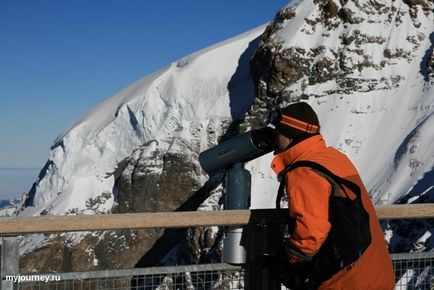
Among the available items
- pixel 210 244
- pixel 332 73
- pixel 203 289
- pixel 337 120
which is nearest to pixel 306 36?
pixel 332 73

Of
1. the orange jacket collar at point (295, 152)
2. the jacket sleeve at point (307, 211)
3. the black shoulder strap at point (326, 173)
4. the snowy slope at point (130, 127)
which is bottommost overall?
the jacket sleeve at point (307, 211)

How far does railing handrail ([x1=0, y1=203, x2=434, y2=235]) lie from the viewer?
3.81 metres

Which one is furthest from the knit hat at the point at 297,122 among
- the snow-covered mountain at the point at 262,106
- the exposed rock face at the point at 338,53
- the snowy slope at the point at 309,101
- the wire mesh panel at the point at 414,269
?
the exposed rock face at the point at 338,53

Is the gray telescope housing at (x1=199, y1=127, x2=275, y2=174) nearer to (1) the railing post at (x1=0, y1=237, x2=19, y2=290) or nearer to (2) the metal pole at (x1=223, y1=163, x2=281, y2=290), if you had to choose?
(2) the metal pole at (x1=223, y1=163, x2=281, y2=290)

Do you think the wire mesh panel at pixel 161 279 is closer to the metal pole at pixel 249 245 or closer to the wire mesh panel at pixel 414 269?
the metal pole at pixel 249 245

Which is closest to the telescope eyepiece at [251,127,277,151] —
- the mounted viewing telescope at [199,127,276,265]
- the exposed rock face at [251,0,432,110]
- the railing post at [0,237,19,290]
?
the mounted viewing telescope at [199,127,276,265]

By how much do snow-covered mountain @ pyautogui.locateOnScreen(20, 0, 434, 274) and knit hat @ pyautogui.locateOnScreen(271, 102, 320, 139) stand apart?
59.4 m

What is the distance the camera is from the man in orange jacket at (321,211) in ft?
11.2

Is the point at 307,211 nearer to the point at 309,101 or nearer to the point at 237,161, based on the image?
the point at 237,161

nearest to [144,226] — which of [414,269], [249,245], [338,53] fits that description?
[249,245]

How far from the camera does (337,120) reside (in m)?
70.0

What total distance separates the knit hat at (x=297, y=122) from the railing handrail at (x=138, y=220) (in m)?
0.61

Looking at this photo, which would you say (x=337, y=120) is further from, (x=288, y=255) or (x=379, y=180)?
(x=288, y=255)

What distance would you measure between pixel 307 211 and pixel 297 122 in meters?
0.54
